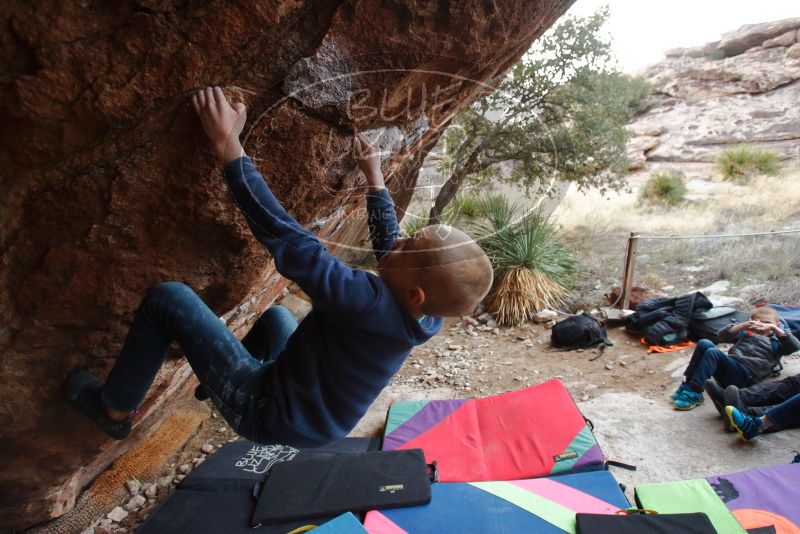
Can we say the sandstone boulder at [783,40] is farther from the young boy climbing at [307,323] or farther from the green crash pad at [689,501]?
the young boy climbing at [307,323]

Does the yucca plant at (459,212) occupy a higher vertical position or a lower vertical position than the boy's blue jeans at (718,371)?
higher

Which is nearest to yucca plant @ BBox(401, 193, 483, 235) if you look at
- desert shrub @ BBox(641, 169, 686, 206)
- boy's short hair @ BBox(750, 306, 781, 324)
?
boy's short hair @ BBox(750, 306, 781, 324)

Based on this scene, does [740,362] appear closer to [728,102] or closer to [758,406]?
[758,406]

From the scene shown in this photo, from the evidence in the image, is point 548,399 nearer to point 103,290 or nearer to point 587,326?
point 587,326

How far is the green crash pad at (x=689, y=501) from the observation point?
103 inches

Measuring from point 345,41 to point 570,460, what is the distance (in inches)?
115

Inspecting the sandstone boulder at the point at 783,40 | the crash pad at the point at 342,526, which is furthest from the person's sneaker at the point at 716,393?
the sandstone boulder at the point at 783,40

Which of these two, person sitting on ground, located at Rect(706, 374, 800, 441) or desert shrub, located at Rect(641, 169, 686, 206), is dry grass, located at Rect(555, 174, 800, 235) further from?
person sitting on ground, located at Rect(706, 374, 800, 441)

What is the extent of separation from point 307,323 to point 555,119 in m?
2.49

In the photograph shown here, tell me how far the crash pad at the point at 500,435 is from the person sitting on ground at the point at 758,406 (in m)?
1.08

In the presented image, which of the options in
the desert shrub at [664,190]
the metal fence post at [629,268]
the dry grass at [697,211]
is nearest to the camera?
the metal fence post at [629,268]

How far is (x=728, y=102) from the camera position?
1442 centimetres

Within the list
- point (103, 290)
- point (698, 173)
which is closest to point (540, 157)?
point (103, 290)

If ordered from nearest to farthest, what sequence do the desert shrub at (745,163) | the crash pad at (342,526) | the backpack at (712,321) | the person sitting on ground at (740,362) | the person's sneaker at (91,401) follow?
the person's sneaker at (91,401) < the crash pad at (342,526) < the person sitting on ground at (740,362) < the backpack at (712,321) < the desert shrub at (745,163)
